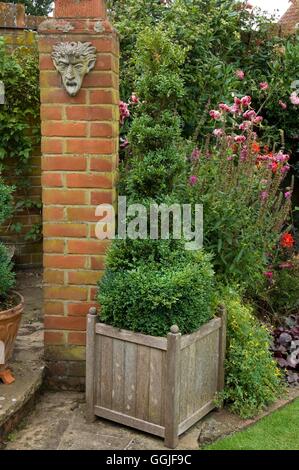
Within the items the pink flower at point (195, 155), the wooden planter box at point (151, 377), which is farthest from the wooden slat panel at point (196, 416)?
the pink flower at point (195, 155)

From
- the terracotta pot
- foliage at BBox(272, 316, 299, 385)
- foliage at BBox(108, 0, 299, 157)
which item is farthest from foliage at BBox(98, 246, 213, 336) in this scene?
foliage at BBox(108, 0, 299, 157)

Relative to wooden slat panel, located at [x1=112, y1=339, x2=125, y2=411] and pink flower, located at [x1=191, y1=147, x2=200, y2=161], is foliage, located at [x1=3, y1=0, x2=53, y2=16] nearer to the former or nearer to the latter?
pink flower, located at [x1=191, y1=147, x2=200, y2=161]

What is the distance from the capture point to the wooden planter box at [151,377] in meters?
2.65

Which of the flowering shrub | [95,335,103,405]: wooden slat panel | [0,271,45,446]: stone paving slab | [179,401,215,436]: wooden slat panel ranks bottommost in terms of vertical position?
[179,401,215,436]: wooden slat panel

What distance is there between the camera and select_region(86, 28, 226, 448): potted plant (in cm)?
267

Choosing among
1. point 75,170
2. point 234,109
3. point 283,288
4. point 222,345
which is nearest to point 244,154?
point 234,109

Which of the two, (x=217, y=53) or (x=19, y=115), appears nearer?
(x=19, y=115)

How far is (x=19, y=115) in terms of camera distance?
5.07 metres

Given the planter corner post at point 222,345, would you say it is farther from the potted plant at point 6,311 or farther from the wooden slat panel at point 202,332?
the potted plant at point 6,311

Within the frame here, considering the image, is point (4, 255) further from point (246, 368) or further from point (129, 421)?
point (246, 368)

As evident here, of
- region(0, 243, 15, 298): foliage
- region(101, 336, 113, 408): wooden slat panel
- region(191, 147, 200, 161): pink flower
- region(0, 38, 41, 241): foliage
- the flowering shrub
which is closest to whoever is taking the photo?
region(101, 336, 113, 408): wooden slat panel

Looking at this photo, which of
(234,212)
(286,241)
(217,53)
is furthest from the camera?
(217,53)

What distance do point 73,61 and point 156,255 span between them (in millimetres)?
1154

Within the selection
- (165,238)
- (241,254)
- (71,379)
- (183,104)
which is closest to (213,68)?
(183,104)
